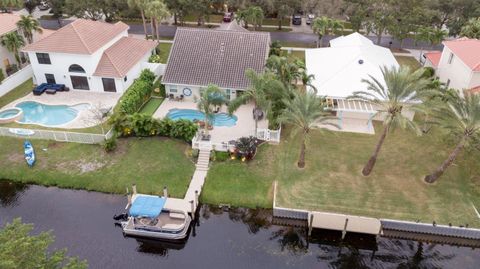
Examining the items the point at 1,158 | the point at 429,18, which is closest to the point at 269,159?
the point at 1,158

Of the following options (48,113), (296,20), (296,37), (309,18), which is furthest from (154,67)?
(309,18)

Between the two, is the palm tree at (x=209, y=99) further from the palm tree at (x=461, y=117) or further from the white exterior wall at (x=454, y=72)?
the white exterior wall at (x=454, y=72)

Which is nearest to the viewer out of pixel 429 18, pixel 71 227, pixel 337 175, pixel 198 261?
pixel 198 261

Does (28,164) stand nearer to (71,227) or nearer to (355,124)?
(71,227)

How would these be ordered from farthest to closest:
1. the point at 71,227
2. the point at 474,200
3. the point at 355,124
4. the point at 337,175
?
1. the point at 355,124
2. the point at 337,175
3. the point at 474,200
4. the point at 71,227

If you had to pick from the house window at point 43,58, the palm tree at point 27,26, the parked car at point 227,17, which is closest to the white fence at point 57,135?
the house window at point 43,58

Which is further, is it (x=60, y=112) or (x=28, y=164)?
(x=60, y=112)
